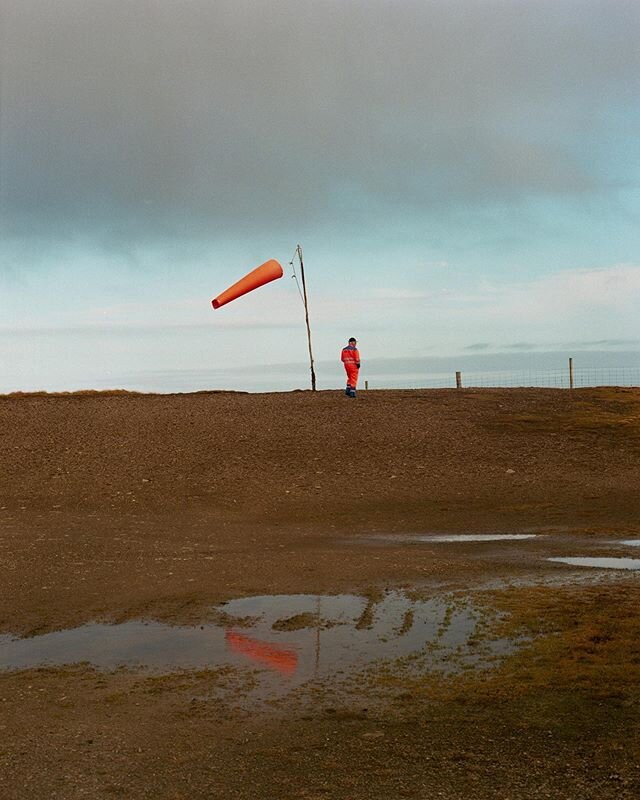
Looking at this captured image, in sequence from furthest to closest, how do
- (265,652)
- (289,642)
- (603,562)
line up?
(603,562)
(289,642)
(265,652)

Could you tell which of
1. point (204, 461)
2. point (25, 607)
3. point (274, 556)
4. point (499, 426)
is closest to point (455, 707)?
point (25, 607)

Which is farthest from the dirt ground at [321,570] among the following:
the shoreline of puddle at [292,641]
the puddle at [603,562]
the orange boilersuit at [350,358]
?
the orange boilersuit at [350,358]

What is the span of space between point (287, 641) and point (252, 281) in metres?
16.0

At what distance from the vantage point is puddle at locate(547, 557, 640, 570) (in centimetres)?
988

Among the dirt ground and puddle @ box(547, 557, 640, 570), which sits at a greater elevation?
the dirt ground

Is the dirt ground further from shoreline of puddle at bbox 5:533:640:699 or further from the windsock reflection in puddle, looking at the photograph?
the windsock reflection in puddle

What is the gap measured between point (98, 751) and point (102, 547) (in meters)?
6.84

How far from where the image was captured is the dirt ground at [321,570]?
4750mm

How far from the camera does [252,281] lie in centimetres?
2248

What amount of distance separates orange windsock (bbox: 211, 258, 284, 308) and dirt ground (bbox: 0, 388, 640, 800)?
8.38 ft

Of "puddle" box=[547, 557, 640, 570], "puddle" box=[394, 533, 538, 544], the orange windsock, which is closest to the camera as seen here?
"puddle" box=[547, 557, 640, 570]

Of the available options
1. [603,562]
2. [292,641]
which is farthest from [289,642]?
[603,562]

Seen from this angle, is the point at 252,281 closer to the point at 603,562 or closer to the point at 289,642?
the point at 603,562

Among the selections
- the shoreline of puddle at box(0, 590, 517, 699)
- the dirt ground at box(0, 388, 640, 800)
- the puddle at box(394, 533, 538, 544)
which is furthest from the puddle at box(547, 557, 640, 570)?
the shoreline of puddle at box(0, 590, 517, 699)
